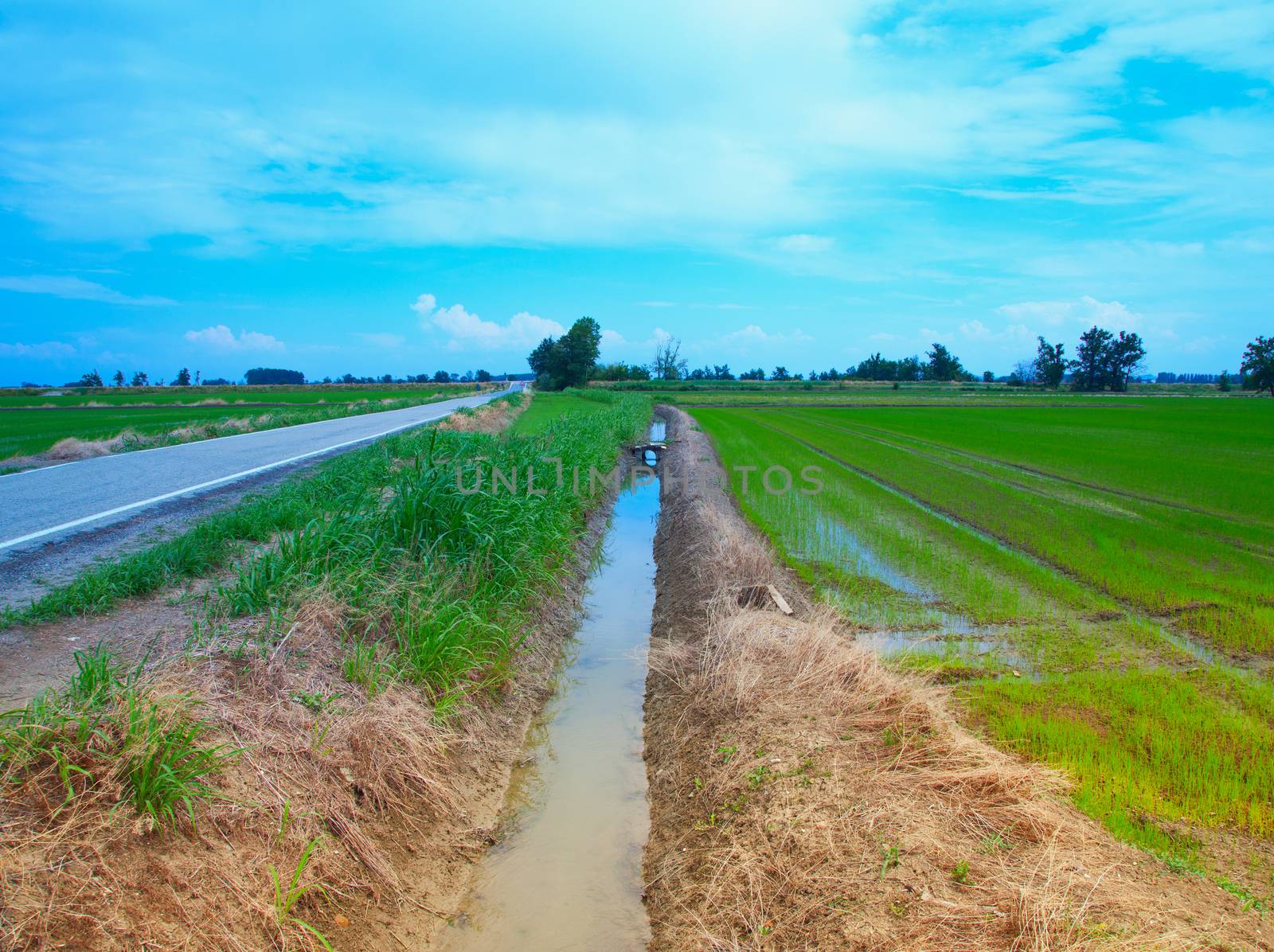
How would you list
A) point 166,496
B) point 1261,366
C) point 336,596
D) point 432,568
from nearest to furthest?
point 336,596, point 432,568, point 166,496, point 1261,366

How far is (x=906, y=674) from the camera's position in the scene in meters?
5.05

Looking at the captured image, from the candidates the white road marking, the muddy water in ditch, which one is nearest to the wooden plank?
the muddy water in ditch

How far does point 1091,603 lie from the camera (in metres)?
7.27

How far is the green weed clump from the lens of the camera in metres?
2.74

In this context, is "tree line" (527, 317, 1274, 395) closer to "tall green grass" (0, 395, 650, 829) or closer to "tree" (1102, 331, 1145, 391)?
"tree" (1102, 331, 1145, 391)

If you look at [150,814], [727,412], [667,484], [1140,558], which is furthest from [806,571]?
[727,412]

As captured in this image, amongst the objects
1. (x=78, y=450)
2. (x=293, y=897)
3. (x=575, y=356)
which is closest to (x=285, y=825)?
(x=293, y=897)

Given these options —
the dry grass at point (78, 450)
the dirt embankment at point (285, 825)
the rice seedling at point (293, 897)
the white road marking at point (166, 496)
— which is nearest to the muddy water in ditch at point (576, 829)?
the dirt embankment at point (285, 825)

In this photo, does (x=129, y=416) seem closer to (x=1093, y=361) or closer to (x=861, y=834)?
(x=861, y=834)

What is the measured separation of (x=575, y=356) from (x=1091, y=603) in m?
71.9

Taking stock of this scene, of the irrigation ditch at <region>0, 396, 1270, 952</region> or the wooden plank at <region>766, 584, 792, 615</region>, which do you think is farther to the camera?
the wooden plank at <region>766, 584, 792, 615</region>

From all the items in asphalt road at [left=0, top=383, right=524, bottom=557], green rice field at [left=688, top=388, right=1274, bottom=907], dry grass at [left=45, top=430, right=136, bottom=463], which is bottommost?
green rice field at [left=688, top=388, right=1274, bottom=907]

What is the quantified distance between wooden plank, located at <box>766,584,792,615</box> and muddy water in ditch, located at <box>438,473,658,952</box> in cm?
139

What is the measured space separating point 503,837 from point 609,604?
473 cm
